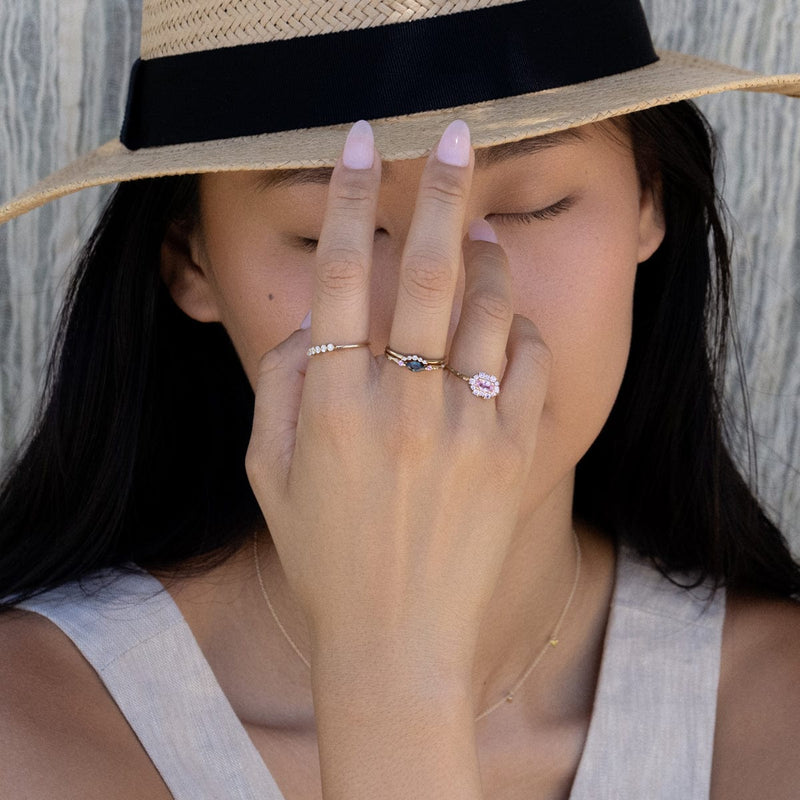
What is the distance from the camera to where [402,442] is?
111 cm

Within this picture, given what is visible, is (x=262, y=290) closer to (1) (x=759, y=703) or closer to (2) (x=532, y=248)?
(2) (x=532, y=248)

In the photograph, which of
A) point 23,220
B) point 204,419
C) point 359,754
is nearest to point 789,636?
point 359,754

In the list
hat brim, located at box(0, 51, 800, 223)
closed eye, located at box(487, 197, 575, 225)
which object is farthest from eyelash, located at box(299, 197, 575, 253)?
hat brim, located at box(0, 51, 800, 223)

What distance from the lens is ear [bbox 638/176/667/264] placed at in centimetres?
157

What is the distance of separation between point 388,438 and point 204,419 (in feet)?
2.43

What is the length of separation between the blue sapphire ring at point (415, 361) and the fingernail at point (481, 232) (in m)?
0.20

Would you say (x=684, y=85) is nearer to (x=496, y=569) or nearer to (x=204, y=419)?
(x=496, y=569)

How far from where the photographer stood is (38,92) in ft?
7.07

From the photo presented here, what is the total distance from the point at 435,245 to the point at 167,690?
0.78 metres

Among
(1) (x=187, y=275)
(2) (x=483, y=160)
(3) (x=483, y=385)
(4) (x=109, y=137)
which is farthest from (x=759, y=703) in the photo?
(4) (x=109, y=137)

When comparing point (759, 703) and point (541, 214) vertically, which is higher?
point (541, 214)

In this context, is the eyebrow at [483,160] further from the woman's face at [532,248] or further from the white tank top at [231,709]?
the white tank top at [231,709]

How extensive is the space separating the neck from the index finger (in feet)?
1.96

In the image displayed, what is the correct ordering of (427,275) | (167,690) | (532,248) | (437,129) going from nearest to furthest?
1. (427,275)
2. (437,129)
3. (532,248)
4. (167,690)
